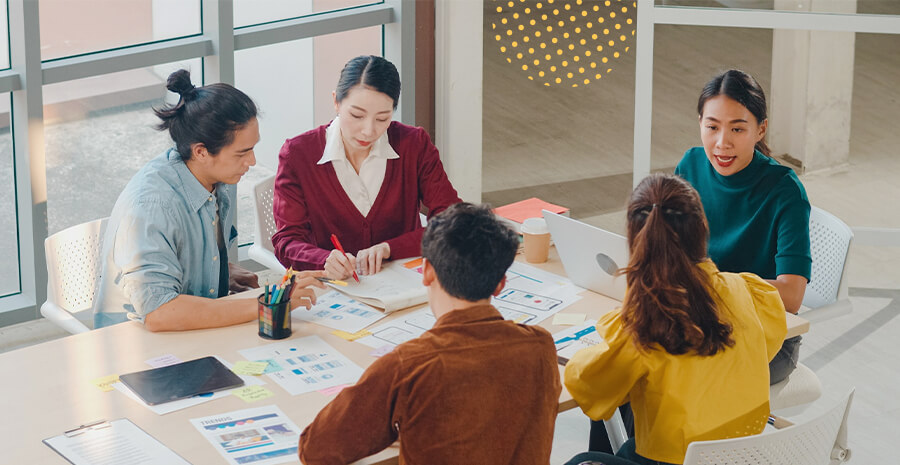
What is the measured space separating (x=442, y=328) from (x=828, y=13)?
3321 millimetres

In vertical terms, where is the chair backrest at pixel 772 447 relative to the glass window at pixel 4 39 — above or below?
below

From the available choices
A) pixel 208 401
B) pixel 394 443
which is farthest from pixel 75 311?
pixel 394 443

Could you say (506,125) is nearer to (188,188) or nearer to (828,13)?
(828,13)

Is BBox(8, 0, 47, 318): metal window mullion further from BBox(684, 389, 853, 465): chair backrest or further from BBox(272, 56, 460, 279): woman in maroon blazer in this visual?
BBox(684, 389, 853, 465): chair backrest

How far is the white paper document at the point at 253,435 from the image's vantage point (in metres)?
2.00

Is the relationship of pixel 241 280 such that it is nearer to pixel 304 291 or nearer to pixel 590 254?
pixel 304 291

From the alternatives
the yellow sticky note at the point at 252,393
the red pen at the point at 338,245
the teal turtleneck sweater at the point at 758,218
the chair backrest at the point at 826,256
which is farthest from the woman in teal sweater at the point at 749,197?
the yellow sticky note at the point at 252,393

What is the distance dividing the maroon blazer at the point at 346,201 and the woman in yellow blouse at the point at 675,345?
1005 mm

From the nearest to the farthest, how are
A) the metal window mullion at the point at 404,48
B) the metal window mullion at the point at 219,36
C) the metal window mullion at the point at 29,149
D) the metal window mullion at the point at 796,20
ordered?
the metal window mullion at the point at 29,149, the metal window mullion at the point at 219,36, the metal window mullion at the point at 796,20, the metal window mullion at the point at 404,48

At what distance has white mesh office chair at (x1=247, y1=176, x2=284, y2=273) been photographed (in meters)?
3.42

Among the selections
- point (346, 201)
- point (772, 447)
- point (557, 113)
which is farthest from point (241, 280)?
point (557, 113)

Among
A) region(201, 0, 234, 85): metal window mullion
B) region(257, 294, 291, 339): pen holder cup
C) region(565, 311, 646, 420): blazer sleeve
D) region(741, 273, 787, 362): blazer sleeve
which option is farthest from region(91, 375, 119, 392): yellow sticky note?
region(201, 0, 234, 85): metal window mullion

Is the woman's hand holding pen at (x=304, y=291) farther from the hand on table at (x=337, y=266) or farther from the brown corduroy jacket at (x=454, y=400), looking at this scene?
the brown corduroy jacket at (x=454, y=400)

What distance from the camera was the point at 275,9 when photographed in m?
4.48
